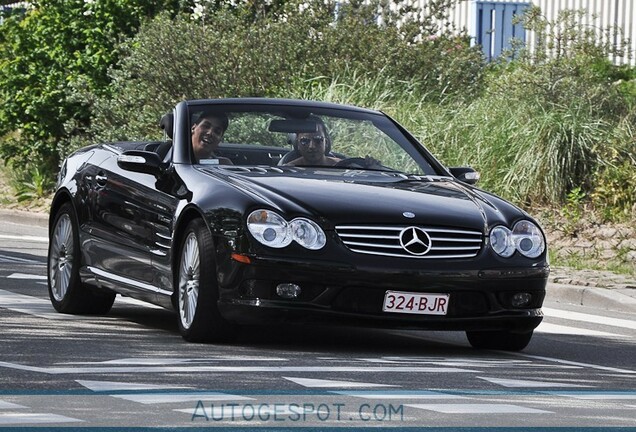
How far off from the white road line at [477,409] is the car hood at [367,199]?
2199 millimetres

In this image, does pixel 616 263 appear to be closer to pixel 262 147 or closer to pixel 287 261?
pixel 262 147

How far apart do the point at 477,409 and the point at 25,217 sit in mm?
17246

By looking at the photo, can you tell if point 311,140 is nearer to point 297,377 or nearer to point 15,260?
point 297,377

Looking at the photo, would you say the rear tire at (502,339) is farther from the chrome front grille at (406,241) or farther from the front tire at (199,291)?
the front tire at (199,291)

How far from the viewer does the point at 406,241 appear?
9508 mm

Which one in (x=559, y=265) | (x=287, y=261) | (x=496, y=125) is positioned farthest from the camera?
(x=496, y=125)

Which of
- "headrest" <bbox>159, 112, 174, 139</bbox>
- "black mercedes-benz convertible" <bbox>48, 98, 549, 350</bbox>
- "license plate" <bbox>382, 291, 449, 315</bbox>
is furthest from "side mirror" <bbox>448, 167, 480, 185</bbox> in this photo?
"headrest" <bbox>159, 112, 174, 139</bbox>

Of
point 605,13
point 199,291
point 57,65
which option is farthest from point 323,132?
point 605,13

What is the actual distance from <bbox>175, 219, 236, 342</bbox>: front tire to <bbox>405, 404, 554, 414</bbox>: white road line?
247cm

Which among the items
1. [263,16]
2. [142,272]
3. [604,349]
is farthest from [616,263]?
[263,16]

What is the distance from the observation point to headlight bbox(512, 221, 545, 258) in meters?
9.88

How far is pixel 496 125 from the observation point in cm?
1958

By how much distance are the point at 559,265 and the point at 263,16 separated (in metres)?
10.2

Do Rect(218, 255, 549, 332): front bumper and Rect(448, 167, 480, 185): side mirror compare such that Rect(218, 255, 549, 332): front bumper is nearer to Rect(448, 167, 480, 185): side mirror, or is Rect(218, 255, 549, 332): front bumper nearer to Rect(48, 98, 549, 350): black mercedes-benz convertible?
Rect(48, 98, 549, 350): black mercedes-benz convertible
